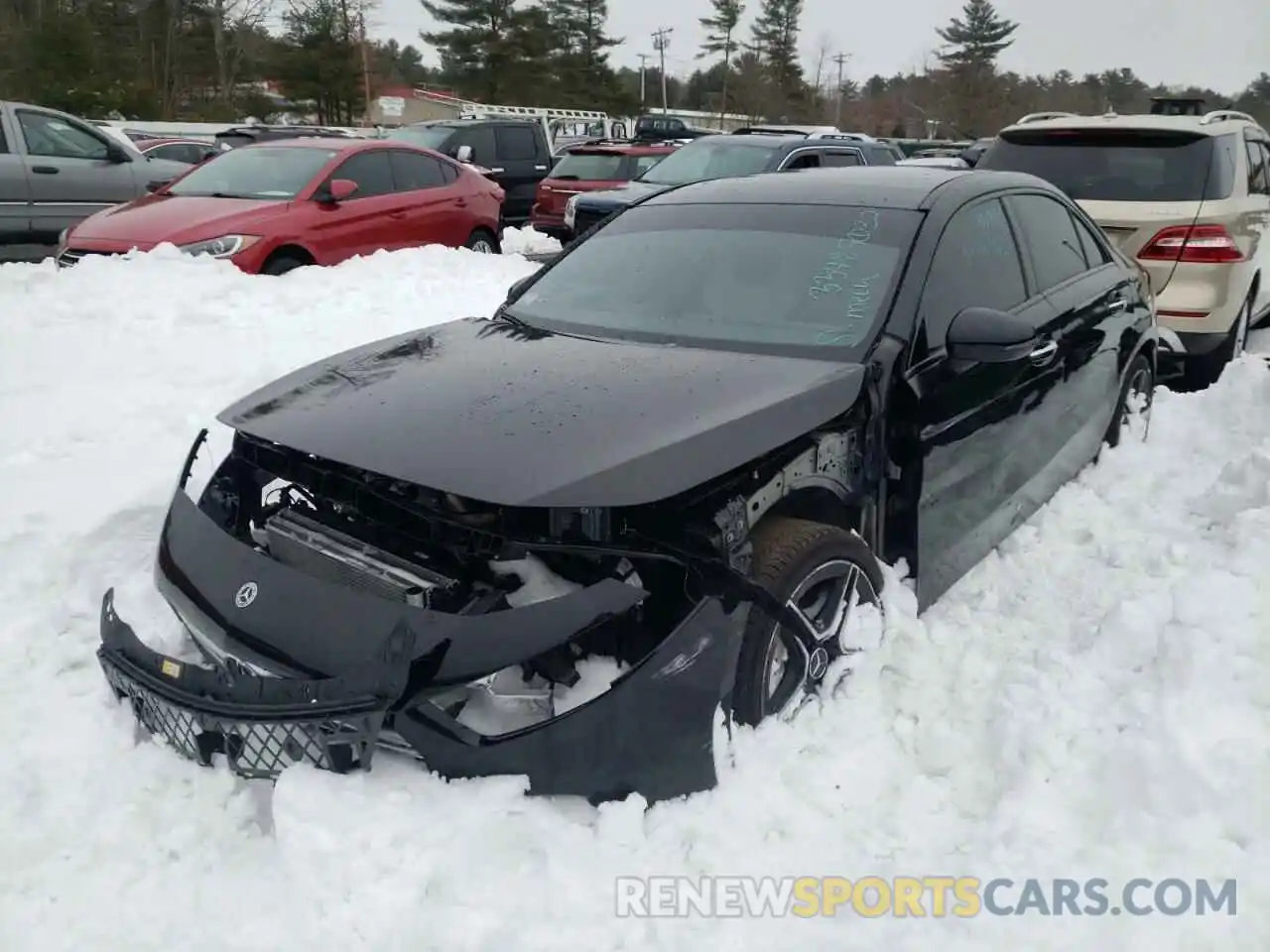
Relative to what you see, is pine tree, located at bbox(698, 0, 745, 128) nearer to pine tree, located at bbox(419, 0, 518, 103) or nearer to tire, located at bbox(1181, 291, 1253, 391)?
pine tree, located at bbox(419, 0, 518, 103)

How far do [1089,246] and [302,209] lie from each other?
241 inches

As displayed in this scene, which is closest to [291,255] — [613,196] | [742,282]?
[613,196]

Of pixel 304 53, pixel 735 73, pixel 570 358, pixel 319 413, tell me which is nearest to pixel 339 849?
pixel 319 413

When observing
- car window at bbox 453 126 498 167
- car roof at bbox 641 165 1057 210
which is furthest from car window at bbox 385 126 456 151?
car roof at bbox 641 165 1057 210

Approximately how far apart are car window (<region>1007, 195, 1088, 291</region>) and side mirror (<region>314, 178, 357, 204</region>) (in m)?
5.95

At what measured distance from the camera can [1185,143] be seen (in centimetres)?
669

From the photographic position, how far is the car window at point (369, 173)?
29.7ft

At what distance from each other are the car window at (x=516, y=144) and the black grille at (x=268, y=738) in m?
13.8

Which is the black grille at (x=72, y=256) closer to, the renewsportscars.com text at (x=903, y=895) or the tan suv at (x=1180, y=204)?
the tan suv at (x=1180, y=204)

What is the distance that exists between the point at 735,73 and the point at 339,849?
2708 inches

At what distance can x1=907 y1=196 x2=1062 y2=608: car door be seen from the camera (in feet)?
10.9

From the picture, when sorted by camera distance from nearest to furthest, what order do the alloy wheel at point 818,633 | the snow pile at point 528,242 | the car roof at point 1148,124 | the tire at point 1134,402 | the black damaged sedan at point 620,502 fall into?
the black damaged sedan at point 620,502 → the alloy wheel at point 818,633 → the tire at point 1134,402 → the car roof at point 1148,124 → the snow pile at point 528,242

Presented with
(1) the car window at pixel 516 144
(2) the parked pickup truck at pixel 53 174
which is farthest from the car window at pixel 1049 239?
(1) the car window at pixel 516 144

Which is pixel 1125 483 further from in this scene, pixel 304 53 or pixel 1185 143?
pixel 304 53
